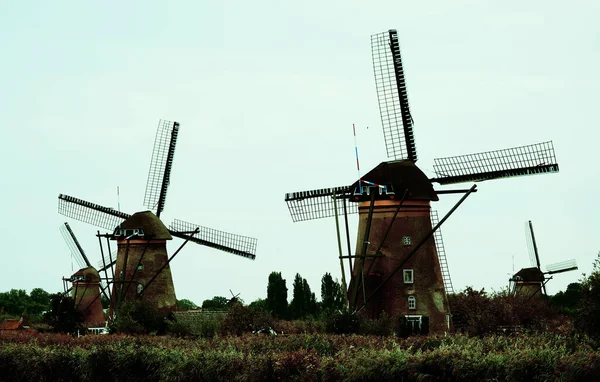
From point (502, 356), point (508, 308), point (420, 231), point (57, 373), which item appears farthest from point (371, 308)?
point (502, 356)

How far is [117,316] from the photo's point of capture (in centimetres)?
5103

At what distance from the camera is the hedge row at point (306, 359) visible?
21.1m

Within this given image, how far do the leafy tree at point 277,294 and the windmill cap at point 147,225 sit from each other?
17800 mm

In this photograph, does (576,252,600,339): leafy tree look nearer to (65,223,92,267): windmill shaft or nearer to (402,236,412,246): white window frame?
(402,236,412,246): white window frame

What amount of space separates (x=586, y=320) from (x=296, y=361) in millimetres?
8164

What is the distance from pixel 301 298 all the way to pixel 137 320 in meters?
22.4

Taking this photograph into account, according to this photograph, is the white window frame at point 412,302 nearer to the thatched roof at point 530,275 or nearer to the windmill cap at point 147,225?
the windmill cap at point 147,225

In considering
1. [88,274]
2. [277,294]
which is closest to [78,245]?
[88,274]

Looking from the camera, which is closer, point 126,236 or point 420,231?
point 420,231

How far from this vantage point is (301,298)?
71.1m

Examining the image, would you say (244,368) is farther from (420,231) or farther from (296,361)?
(420,231)

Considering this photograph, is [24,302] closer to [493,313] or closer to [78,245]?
[78,245]

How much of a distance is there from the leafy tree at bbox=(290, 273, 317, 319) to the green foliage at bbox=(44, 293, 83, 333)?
58.5 feet

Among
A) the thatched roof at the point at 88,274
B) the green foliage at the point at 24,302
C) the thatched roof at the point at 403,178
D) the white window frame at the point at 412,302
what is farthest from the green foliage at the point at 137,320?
the green foliage at the point at 24,302
